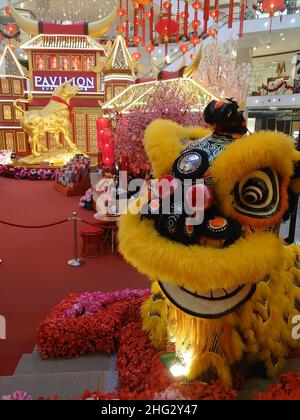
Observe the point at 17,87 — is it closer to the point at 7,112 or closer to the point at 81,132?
the point at 7,112

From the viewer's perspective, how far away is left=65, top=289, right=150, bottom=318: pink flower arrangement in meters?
2.68

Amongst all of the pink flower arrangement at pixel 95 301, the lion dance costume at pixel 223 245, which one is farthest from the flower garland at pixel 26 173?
the lion dance costume at pixel 223 245

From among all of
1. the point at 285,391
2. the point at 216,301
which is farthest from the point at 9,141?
the point at 285,391

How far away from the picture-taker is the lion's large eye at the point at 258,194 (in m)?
1.43

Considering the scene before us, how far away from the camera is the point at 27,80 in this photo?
43.6ft

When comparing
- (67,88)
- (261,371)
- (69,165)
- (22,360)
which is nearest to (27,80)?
(67,88)

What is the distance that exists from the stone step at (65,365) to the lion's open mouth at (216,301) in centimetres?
99

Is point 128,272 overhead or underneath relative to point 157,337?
underneath

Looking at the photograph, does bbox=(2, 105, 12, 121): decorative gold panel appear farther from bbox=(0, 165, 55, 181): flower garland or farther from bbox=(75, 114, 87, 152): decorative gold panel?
bbox=(0, 165, 55, 181): flower garland

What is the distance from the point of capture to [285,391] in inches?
60.2

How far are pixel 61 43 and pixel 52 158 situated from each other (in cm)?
418

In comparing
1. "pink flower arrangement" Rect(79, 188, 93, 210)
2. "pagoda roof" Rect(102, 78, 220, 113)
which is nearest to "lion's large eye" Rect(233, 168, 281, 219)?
"pagoda roof" Rect(102, 78, 220, 113)

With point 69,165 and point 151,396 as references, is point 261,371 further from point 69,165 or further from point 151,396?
point 69,165

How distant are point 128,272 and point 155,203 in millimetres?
2738
